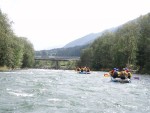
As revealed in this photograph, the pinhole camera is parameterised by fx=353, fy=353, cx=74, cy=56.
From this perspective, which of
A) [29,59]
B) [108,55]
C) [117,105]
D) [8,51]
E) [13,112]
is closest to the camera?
[13,112]

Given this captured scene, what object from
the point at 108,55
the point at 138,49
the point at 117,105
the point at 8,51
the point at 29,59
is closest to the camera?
the point at 117,105

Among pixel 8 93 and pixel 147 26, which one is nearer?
pixel 8 93

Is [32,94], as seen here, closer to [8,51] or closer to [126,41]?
[8,51]

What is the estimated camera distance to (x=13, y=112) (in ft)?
66.1

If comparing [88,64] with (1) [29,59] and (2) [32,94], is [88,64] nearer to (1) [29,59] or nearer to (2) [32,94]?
(1) [29,59]

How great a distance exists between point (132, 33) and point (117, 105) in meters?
65.3

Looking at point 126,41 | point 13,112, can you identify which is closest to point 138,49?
point 126,41

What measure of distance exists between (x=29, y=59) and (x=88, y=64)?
2325cm

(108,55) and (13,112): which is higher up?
(108,55)

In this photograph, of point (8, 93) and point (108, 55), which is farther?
point (108, 55)

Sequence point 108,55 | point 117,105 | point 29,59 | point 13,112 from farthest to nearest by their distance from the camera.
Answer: point 29,59, point 108,55, point 117,105, point 13,112

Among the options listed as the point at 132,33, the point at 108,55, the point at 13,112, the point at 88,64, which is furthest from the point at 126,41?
the point at 13,112

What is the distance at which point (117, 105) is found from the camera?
968 inches

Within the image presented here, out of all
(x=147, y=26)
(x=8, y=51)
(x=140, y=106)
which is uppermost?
(x=147, y=26)
